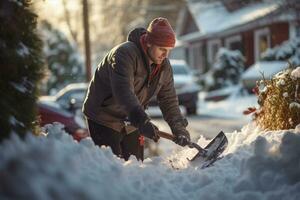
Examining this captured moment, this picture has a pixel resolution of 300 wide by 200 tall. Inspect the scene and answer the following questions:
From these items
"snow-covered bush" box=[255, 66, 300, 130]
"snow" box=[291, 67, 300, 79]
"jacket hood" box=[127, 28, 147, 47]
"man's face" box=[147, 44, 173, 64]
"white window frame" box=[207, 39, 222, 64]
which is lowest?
"white window frame" box=[207, 39, 222, 64]

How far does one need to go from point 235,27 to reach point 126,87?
87.6 ft

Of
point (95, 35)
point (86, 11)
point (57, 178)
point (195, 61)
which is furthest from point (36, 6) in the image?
point (95, 35)

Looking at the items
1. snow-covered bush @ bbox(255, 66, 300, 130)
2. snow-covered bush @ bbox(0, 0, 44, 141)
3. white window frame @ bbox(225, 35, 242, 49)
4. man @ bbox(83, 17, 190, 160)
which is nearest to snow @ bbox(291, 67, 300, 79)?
snow-covered bush @ bbox(255, 66, 300, 130)

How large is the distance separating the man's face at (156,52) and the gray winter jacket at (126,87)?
57 mm

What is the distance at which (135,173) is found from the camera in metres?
3.78

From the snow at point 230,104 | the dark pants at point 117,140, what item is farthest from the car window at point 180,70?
the dark pants at point 117,140

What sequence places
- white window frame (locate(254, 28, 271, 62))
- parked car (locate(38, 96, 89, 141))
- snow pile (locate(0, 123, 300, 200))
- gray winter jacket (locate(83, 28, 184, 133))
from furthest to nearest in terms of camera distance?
1. white window frame (locate(254, 28, 271, 62))
2. parked car (locate(38, 96, 89, 141))
3. gray winter jacket (locate(83, 28, 184, 133))
4. snow pile (locate(0, 123, 300, 200))

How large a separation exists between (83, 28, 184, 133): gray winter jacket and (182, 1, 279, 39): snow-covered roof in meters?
20.9

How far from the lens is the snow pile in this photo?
2.86 m

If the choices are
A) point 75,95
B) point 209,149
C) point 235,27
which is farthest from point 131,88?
point 235,27

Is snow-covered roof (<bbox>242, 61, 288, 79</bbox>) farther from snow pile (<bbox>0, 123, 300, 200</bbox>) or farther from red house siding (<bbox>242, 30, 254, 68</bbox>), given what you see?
snow pile (<bbox>0, 123, 300, 200</bbox>)

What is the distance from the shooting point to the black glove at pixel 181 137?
4.88 m

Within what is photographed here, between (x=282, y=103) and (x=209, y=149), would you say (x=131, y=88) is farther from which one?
(x=282, y=103)

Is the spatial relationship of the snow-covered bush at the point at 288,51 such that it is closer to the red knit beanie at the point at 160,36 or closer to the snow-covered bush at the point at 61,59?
the snow-covered bush at the point at 61,59
